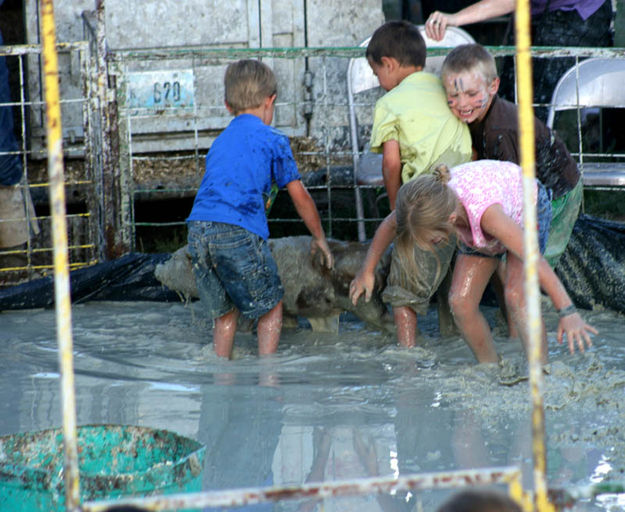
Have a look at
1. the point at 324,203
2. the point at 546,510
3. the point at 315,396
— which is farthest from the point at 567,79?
the point at 546,510

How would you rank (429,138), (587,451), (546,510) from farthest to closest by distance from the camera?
(429,138) → (587,451) → (546,510)

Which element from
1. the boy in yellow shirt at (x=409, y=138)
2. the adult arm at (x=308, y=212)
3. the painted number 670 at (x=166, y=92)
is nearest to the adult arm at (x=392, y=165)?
the boy in yellow shirt at (x=409, y=138)

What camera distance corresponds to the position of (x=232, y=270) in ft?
14.7

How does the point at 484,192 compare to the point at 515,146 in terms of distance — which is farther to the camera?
the point at 515,146

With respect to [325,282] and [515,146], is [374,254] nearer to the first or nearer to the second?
[325,282]

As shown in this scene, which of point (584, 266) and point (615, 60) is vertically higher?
point (615, 60)

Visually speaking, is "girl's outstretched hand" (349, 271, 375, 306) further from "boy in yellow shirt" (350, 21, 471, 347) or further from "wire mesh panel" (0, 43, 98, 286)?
"wire mesh panel" (0, 43, 98, 286)

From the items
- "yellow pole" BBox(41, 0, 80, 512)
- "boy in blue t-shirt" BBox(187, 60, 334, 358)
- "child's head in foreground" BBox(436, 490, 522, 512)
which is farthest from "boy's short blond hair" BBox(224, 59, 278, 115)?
"child's head in foreground" BBox(436, 490, 522, 512)

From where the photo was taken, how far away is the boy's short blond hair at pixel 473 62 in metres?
4.38

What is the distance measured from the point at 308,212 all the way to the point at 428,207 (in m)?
1.00

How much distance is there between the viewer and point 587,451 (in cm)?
313

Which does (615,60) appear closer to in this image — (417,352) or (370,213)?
(370,213)

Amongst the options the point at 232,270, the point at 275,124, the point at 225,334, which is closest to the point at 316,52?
the point at 275,124

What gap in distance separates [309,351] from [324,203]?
287cm
